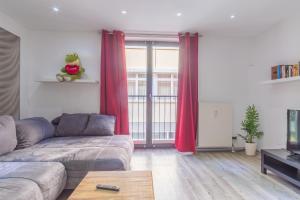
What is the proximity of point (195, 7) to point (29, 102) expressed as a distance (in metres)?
3.35

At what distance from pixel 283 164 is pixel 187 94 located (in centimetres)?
188

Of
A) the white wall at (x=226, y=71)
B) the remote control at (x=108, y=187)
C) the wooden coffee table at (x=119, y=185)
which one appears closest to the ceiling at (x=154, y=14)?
the white wall at (x=226, y=71)

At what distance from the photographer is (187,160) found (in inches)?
139

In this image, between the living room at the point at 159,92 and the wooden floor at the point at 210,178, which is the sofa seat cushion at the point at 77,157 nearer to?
the living room at the point at 159,92

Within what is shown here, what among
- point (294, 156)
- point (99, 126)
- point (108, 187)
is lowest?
point (294, 156)

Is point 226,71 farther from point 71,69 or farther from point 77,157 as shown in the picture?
point 77,157

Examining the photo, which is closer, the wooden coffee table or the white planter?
the wooden coffee table

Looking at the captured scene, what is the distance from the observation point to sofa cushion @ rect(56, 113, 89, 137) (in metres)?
3.37

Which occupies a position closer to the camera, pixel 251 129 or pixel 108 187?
pixel 108 187

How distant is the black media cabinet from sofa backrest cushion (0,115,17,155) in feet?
10.6

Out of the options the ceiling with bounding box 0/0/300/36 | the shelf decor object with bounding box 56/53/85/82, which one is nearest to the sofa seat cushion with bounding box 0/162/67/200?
the shelf decor object with bounding box 56/53/85/82

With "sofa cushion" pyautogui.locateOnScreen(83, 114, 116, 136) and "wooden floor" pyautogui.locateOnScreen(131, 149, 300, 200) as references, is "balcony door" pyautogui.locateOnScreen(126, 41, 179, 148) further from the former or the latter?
"sofa cushion" pyautogui.locateOnScreen(83, 114, 116, 136)

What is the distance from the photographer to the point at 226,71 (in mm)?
4270

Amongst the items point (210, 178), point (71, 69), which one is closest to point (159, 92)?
point (71, 69)
